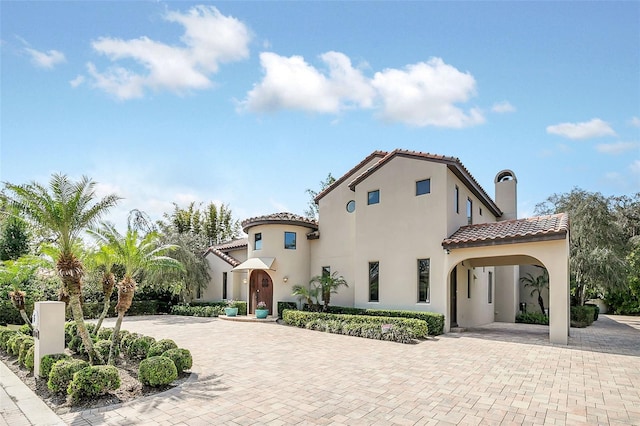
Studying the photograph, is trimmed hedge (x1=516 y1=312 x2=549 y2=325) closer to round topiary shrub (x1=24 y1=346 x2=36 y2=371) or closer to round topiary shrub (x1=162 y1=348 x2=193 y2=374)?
round topiary shrub (x1=162 y1=348 x2=193 y2=374)

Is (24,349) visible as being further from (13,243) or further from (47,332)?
(13,243)

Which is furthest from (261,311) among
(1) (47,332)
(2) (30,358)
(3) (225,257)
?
(1) (47,332)

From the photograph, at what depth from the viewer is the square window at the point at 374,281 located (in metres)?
17.6

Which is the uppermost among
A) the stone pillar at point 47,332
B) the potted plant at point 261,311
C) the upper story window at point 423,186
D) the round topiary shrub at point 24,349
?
the upper story window at point 423,186

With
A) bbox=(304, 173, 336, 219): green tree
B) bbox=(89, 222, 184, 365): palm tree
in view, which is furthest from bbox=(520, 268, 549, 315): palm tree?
bbox=(304, 173, 336, 219): green tree

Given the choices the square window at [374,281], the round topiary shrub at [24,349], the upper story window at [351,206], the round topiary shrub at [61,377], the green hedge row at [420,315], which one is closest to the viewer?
the round topiary shrub at [61,377]

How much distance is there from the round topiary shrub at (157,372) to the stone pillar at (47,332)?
107 inches

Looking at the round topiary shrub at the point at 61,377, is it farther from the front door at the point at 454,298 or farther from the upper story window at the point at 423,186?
the front door at the point at 454,298

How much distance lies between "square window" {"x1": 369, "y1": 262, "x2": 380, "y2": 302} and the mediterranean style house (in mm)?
47

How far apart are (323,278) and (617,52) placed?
A: 14.1 m

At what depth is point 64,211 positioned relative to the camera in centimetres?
847

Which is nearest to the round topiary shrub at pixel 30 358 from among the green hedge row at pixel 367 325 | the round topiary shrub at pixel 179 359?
the round topiary shrub at pixel 179 359

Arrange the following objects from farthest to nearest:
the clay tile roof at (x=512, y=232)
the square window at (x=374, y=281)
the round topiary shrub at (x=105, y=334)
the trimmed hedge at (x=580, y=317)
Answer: the trimmed hedge at (x=580, y=317) < the square window at (x=374, y=281) < the clay tile roof at (x=512, y=232) < the round topiary shrub at (x=105, y=334)

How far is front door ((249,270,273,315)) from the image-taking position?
22.0 metres
